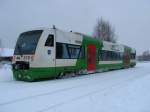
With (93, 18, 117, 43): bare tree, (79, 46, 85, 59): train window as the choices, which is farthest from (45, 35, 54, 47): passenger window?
(93, 18, 117, 43): bare tree

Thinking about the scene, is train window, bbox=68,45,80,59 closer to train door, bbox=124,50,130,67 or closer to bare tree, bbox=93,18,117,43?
train door, bbox=124,50,130,67

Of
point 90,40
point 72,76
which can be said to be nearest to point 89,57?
point 90,40

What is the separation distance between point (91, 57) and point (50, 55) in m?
6.56

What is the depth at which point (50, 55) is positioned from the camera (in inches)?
A: 630

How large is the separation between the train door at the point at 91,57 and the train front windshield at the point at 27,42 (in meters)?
6.46

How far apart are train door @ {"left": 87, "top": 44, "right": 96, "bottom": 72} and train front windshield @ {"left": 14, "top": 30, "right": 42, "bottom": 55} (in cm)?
646

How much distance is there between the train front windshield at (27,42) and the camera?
1545cm

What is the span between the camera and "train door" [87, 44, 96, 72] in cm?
2147

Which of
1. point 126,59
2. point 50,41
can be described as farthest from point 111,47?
point 50,41

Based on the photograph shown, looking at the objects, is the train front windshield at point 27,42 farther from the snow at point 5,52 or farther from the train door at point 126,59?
the snow at point 5,52

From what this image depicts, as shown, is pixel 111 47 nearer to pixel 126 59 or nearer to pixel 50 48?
pixel 126 59

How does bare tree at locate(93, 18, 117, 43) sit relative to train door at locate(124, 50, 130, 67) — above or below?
above

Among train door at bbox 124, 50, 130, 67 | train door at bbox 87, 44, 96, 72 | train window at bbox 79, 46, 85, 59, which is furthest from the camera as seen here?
train door at bbox 124, 50, 130, 67

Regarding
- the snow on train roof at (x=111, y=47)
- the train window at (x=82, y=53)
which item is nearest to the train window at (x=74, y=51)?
the train window at (x=82, y=53)
